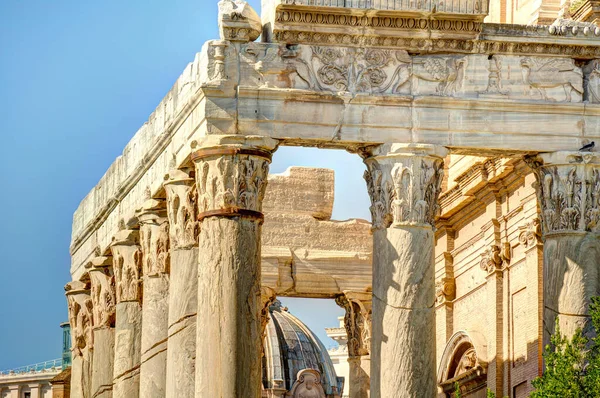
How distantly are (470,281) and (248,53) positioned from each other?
41.6 ft

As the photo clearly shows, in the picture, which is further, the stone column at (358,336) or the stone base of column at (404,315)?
the stone column at (358,336)

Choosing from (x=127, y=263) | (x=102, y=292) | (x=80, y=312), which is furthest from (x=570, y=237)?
(x=80, y=312)

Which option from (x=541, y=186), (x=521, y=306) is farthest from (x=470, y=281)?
(x=541, y=186)

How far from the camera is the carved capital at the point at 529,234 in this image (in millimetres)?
41622

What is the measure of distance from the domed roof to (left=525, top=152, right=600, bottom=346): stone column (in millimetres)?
38696

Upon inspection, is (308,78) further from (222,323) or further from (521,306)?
(521,306)

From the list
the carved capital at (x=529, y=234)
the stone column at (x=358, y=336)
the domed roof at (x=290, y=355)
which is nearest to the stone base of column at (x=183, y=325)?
the carved capital at (x=529, y=234)

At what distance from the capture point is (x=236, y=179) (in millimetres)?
34469

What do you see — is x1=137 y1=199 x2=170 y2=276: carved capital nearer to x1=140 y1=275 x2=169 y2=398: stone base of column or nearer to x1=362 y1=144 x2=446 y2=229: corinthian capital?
x1=140 y1=275 x2=169 y2=398: stone base of column

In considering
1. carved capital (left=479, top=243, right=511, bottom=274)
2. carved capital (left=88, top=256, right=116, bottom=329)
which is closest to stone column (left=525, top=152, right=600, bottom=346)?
carved capital (left=479, top=243, right=511, bottom=274)

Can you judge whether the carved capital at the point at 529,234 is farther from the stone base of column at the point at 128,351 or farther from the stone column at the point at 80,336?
the stone column at the point at 80,336

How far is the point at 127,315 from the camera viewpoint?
43.1 metres

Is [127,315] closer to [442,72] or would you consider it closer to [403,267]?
[403,267]

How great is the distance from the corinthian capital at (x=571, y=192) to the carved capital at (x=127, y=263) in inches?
390
